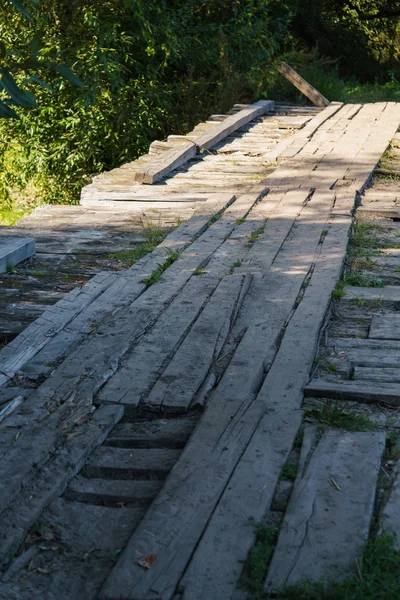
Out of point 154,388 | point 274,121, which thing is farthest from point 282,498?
point 274,121

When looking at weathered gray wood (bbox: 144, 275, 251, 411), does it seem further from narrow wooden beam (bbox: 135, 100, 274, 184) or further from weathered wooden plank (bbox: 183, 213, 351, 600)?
narrow wooden beam (bbox: 135, 100, 274, 184)

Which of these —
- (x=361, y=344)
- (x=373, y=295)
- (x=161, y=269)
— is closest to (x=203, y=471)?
(x=361, y=344)

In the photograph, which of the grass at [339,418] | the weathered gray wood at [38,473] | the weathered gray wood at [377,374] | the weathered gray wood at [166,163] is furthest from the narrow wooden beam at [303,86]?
the weathered gray wood at [38,473]

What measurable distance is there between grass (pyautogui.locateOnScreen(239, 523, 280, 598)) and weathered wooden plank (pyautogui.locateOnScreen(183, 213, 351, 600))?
0.02 meters

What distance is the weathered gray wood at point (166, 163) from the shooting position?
732 cm

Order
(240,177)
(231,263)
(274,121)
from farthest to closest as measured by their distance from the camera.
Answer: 1. (274,121)
2. (240,177)
3. (231,263)

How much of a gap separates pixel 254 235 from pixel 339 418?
8.34 feet

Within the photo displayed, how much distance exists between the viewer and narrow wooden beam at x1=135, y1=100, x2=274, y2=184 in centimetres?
738

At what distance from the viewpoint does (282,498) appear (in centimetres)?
241

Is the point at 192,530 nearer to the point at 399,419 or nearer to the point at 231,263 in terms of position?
the point at 399,419

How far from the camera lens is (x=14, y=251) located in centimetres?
479

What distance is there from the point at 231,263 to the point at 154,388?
5.85ft

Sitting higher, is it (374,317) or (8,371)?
(8,371)

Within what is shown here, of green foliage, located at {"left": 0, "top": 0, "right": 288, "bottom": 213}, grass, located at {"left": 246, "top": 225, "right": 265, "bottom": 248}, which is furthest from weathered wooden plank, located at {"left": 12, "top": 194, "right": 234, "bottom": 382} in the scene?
green foliage, located at {"left": 0, "top": 0, "right": 288, "bottom": 213}
